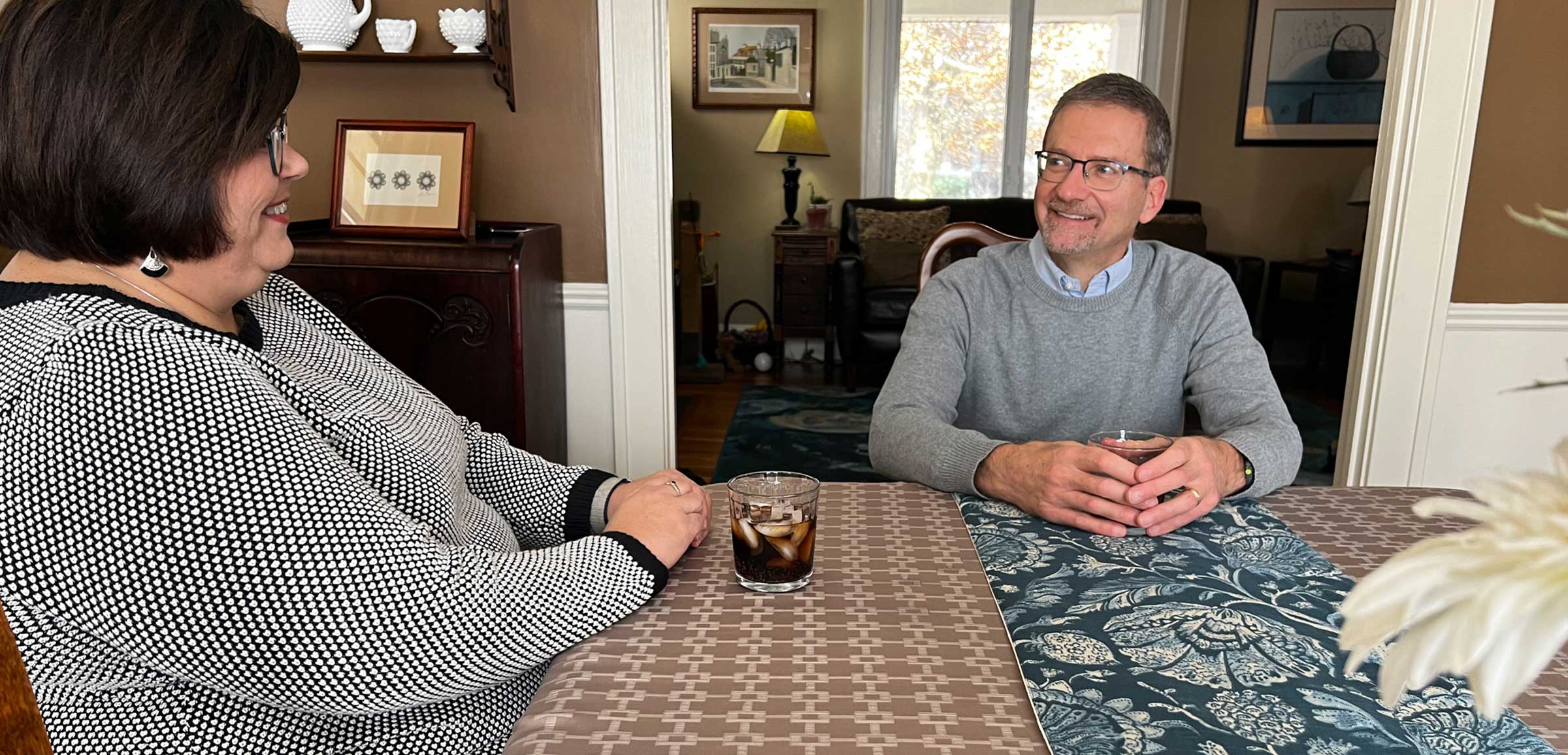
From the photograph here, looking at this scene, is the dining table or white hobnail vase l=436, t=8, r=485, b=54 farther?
white hobnail vase l=436, t=8, r=485, b=54

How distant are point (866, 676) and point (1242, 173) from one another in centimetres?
569

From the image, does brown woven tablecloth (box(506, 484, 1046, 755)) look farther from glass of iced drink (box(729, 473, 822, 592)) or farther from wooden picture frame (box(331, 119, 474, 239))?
wooden picture frame (box(331, 119, 474, 239))

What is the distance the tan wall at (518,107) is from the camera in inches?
90.5

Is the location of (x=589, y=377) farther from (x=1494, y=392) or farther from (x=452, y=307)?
(x=1494, y=392)

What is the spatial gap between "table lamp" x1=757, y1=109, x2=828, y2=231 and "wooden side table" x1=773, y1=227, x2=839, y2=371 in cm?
16

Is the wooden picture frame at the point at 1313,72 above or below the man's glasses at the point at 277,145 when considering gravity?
above

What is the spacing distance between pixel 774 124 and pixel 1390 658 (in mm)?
5563

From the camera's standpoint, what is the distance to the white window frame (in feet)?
19.2

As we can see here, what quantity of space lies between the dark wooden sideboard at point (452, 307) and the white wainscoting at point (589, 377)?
0.58 ft

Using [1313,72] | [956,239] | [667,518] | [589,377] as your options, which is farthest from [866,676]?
[1313,72]

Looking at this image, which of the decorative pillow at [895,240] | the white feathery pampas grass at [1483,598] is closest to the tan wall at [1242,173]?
the decorative pillow at [895,240]

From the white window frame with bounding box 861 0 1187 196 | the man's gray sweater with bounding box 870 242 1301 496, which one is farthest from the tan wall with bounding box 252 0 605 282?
the white window frame with bounding box 861 0 1187 196

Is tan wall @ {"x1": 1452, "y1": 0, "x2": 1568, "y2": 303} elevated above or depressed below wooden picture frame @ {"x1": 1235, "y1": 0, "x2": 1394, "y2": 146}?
below

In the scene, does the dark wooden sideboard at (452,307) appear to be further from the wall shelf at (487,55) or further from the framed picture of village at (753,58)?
the framed picture of village at (753,58)
